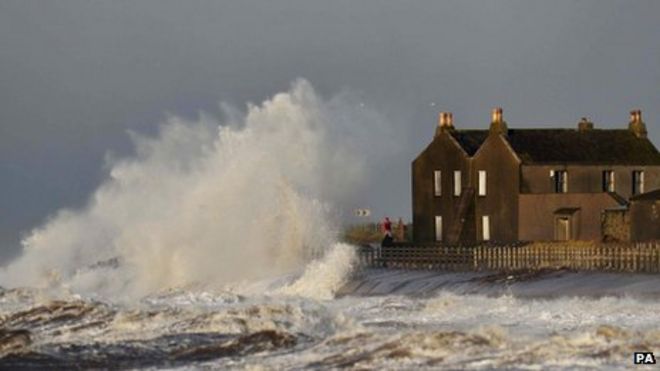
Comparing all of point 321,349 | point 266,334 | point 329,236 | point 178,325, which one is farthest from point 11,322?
point 329,236

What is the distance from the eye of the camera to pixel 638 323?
1115 inches

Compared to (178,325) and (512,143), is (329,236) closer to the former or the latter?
(512,143)

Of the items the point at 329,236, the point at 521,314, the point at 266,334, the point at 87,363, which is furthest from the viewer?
the point at 329,236

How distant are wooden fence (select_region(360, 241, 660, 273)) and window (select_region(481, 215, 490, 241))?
10803 mm

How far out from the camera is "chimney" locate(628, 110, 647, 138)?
2712 inches

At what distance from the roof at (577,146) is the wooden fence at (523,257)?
1202cm

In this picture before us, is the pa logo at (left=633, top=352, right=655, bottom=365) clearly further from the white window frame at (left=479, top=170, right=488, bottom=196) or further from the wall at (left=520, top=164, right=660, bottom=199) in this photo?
the white window frame at (left=479, top=170, right=488, bottom=196)

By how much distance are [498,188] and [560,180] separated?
2644 mm

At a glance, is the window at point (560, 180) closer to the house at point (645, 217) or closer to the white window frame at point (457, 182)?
the white window frame at point (457, 182)

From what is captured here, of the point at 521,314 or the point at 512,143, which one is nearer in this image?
the point at 521,314

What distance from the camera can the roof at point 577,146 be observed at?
6525 centimetres

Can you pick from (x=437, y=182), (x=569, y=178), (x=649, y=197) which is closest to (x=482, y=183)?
(x=437, y=182)

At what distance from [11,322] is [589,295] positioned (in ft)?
44.0

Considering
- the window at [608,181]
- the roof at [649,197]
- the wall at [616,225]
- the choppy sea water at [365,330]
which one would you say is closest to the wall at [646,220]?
the roof at [649,197]
